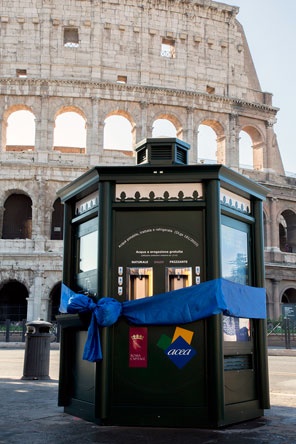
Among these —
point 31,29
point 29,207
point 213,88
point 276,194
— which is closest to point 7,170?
point 29,207

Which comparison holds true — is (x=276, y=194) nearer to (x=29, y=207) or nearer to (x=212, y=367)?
(x=29, y=207)

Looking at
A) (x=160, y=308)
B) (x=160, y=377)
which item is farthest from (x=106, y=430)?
(x=160, y=308)

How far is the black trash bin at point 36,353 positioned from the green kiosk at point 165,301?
15.8 feet

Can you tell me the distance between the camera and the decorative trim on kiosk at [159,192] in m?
6.08

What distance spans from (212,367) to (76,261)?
2080 millimetres

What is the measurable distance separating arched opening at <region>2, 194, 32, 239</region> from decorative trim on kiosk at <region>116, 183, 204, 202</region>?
28545mm

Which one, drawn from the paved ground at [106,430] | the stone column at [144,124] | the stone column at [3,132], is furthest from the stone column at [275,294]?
the paved ground at [106,430]

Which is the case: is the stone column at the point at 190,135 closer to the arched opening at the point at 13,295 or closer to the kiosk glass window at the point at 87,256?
the arched opening at the point at 13,295

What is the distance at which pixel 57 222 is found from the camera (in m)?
34.1

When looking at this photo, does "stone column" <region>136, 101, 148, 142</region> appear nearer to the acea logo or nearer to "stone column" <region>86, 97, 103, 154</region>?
"stone column" <region>86, 97, 103, 154</region>

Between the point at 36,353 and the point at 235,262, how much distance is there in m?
6.08

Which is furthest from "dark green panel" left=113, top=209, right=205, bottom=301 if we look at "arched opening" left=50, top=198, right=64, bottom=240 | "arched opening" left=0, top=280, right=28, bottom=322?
"arched opening" left=0, top=280, right=28, bottom=322

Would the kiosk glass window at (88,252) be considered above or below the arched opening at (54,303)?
below

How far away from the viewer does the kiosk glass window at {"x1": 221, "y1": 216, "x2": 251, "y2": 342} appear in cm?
616
